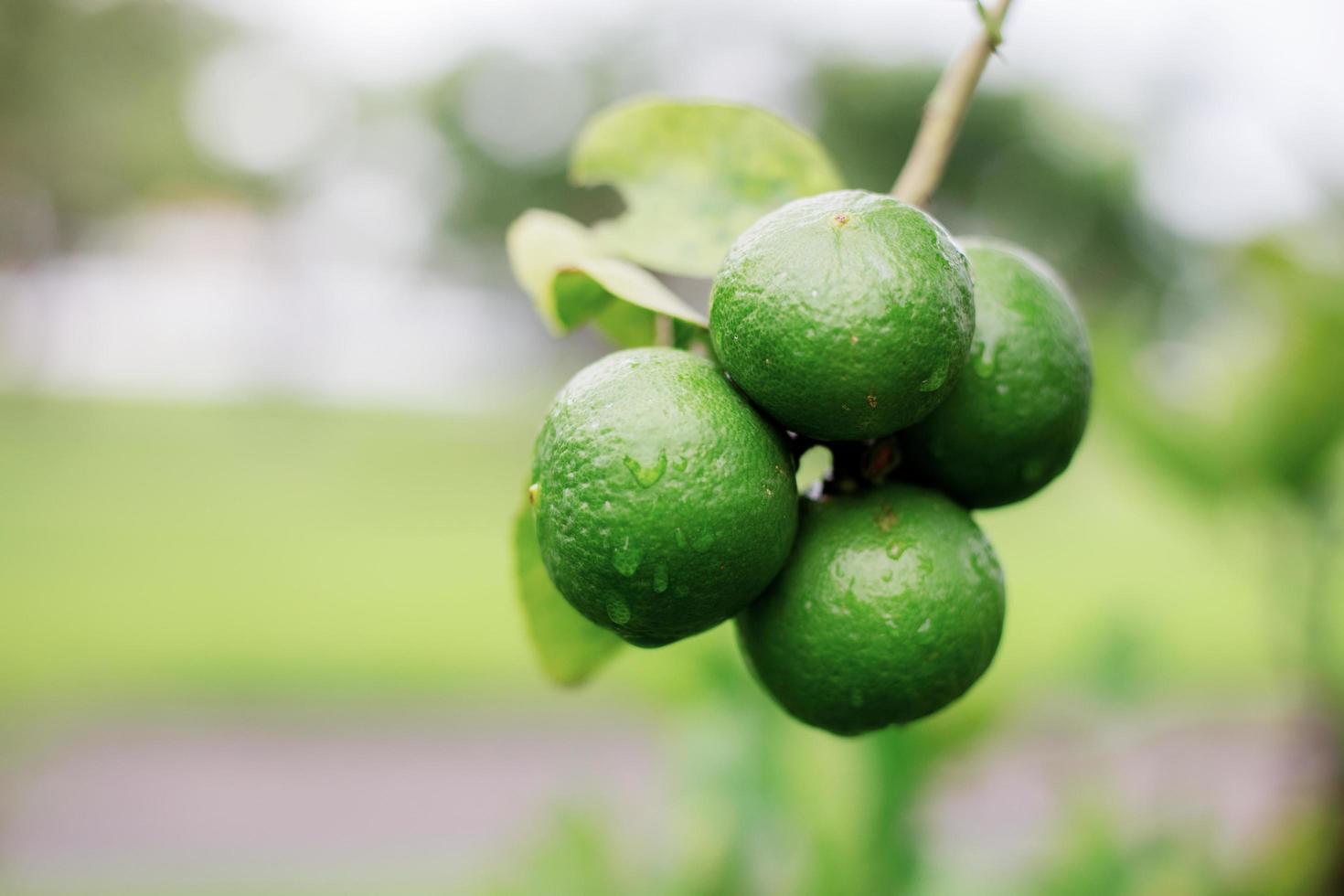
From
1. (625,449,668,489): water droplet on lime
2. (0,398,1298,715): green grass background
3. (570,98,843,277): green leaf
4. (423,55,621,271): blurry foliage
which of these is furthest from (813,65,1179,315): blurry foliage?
(625,449,668,489): water droplet on lime

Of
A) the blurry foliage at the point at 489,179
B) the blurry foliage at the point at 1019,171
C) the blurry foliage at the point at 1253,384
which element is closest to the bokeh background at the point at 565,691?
the blurry foliage at the point at 1253,384

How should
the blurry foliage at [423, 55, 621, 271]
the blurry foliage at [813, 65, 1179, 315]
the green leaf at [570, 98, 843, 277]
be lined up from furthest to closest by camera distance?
the blurry foliage at [423, 55, 621, 271] → the blurry foliage at [813, 65, 1179, 315] → the green leaf at [570, 98, 843, 277]

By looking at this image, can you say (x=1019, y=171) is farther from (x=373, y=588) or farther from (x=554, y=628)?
(x=554, y=628)

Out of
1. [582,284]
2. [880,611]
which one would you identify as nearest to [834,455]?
[880,611]

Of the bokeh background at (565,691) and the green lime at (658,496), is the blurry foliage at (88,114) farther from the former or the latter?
the green lime at (658,496)

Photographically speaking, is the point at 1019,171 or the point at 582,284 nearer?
the point at 582,284

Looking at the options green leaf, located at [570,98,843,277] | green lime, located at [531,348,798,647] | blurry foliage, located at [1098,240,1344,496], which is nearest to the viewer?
green lime, located at [531,348,798,647]

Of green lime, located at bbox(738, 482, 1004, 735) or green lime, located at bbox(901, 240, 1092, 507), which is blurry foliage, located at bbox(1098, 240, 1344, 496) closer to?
A: green lime, located at bbox(901, 240, 1092, 507)
